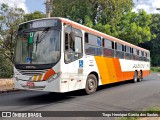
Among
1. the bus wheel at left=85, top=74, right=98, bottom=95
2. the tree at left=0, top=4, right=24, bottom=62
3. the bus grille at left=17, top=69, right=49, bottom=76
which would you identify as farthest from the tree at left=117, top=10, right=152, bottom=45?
the bus grille at left=17, top=69, right=49, bottom=76

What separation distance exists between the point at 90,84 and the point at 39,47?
329cm

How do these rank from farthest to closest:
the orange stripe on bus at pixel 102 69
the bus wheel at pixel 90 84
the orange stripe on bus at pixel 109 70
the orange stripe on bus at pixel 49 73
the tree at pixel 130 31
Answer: the tree at pixel 130 31
the orange stripe on bus at pixel 109 70
the orange stripe on bus at pixel 102 69
the bus wheel at pixel 90 84
the orange stripe on bus at pixel 49 73

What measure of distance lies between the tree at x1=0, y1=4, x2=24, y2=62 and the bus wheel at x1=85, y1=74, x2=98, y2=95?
366 inches

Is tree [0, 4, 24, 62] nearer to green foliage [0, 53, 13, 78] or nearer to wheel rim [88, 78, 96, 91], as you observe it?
green foliage [0, 53, 13, 78]

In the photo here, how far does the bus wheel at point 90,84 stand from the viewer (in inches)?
479

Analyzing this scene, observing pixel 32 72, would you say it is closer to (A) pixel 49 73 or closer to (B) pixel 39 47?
(A) pixel 49 73

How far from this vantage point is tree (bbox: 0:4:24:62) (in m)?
20.1

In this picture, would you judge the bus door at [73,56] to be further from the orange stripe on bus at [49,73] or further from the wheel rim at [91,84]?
the wheel rim at [91,84]

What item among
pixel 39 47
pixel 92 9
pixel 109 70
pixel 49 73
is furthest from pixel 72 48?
pixel 92 9

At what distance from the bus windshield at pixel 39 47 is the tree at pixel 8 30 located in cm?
952

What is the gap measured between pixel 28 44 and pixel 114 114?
4.56m

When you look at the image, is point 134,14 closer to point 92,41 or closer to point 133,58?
point 133,58

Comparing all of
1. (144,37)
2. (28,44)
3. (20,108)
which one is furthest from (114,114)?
(144,37)

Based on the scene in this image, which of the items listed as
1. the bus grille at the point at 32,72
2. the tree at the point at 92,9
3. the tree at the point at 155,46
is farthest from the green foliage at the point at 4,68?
the tree at the point at 155,46
